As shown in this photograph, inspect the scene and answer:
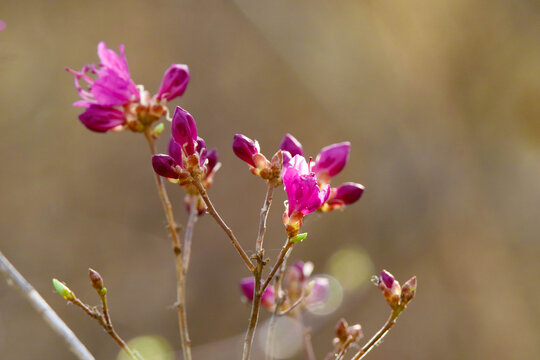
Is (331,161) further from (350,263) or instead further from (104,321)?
(350,263)

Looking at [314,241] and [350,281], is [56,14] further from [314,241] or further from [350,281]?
[350,281]

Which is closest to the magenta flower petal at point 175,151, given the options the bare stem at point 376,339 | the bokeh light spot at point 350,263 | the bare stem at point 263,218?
the bare stem at point 263,218

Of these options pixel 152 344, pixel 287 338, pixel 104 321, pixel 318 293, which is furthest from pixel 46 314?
pixel 152 344

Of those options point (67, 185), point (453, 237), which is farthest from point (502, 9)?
point (67, 185)

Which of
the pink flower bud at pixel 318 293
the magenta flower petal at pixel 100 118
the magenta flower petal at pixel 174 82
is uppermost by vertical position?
the magenta flower petal at pixel 100 118

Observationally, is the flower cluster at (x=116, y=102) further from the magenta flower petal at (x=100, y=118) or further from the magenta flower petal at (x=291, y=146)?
the magenta flower petal at (x=291, y=146)
